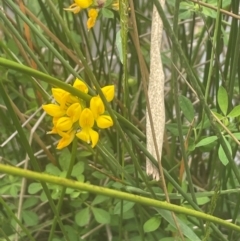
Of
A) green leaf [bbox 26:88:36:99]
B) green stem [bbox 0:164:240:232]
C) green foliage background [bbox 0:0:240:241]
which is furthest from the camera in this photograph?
green leaf [bbox 26:88:36:99]

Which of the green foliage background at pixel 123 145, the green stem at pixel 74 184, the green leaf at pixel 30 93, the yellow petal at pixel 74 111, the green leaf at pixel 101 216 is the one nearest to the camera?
the green stem at pixel 74 184

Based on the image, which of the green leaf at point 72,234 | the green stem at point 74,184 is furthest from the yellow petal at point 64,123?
the green leaf at point 72,234

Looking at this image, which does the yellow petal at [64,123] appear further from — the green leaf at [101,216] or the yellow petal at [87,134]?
the green leaf at [101,216]

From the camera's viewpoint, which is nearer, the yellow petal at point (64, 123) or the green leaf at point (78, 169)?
the yellow petal at point (64, 123)

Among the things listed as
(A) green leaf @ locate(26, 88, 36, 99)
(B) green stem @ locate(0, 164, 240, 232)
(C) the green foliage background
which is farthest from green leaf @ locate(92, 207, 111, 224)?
(B) green stem @ locate(0, 164, 240, 232)

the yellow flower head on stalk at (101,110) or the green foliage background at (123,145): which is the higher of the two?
the yellow flower head on stalk at (101,110)

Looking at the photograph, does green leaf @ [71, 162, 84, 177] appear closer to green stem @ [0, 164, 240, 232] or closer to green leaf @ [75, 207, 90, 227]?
green leaf @ [75, 207, 90, 227]

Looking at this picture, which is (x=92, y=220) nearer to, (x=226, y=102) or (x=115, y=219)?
(x=115, y=219)

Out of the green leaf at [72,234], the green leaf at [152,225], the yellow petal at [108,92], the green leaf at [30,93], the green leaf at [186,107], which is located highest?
the yellow petal at [108,92]

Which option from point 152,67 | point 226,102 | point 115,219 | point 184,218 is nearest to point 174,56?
point 152,67

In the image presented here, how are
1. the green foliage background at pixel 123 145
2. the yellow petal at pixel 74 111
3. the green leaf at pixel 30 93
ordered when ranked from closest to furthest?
the yellow petal at pixel 74 111 < the green foliage background at pixel 123 145 < the green leaf at pixel 30 93
